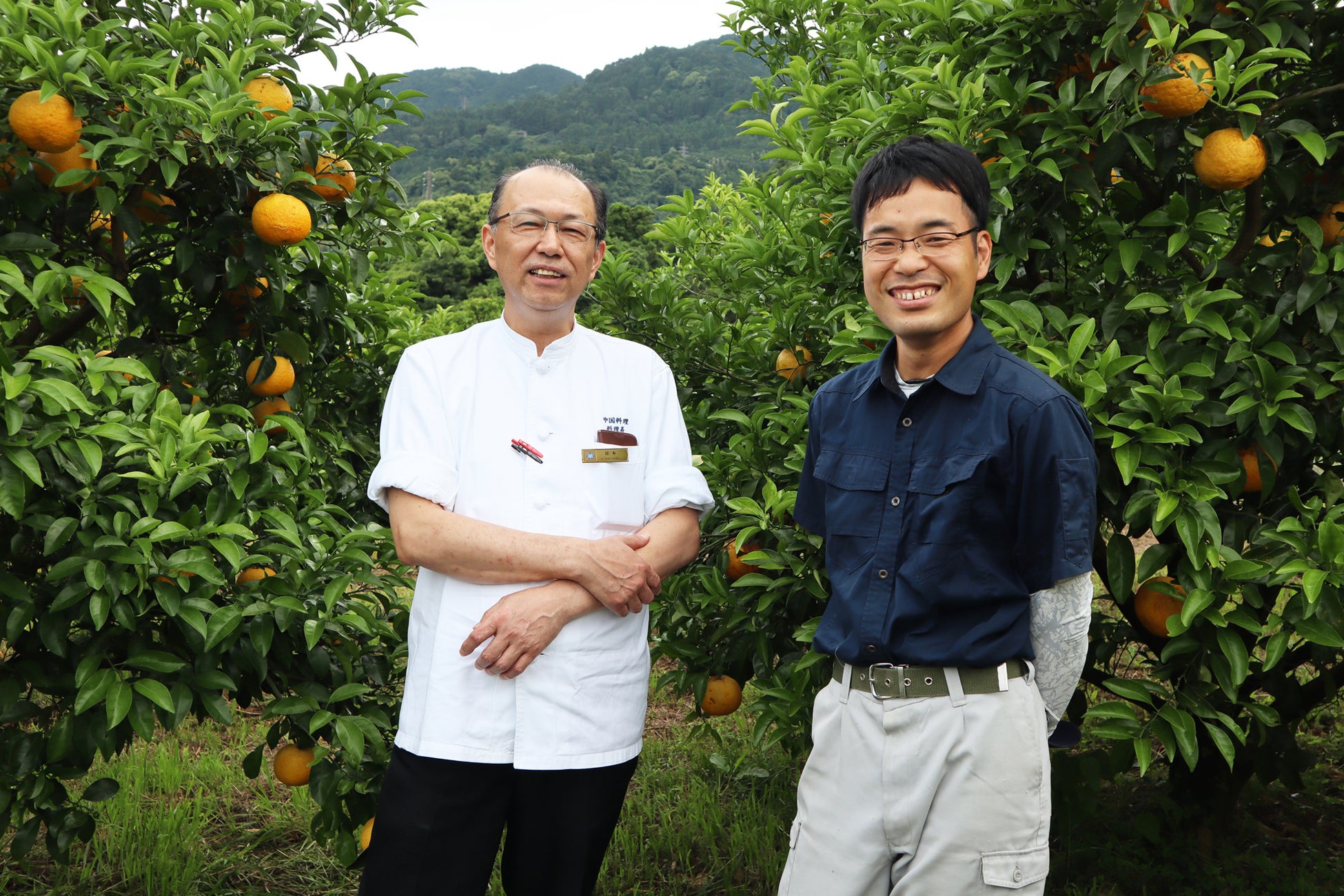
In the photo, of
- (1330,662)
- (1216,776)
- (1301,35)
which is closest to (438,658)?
(1330,662)

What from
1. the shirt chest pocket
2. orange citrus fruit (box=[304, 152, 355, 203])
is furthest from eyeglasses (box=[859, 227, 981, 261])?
orange citrus fruit (box=[304, 152, 355, 203])

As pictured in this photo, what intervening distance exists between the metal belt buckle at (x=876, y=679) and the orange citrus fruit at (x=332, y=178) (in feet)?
5.62

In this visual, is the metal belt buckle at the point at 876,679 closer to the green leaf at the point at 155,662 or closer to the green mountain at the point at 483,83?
the green leaf at the point at 155,662

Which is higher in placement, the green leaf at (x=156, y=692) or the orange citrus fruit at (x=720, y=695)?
the green leaf at (x=156, y=692)

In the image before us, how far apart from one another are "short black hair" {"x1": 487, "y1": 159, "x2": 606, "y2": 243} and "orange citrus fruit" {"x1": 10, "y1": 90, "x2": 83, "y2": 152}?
85cm

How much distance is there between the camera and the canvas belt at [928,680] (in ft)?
4.90

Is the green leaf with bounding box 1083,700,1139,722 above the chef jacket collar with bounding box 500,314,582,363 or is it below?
below

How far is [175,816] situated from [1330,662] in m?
3.30

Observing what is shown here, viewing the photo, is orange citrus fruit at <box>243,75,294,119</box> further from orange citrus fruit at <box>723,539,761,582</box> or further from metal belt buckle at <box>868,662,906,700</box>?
metal belt buckle at <box>868,662,906,700</box>

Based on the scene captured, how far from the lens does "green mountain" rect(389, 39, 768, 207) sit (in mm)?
29781

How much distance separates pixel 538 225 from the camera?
187 cm

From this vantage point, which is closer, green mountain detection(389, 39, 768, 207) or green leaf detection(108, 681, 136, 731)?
green leaf detection(108, 681, 136, 731)

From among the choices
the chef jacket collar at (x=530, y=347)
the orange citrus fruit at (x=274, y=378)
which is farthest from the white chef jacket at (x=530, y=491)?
the orange citrus fruit at (x=274, y=378)

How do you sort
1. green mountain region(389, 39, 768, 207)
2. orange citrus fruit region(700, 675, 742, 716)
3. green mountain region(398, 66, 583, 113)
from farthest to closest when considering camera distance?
green mountain region(398, 66, 583, 113) < green mountain region(389, 39, 768, 207) < orange citrus fruit region(700, 675, 742, 716)
